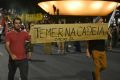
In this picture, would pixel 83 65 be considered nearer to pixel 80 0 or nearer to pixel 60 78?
pixel 60 78

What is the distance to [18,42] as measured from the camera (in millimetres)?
7680

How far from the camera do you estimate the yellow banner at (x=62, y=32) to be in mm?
7330

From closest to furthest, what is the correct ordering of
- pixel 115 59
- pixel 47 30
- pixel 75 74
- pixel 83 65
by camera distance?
pixel 47 30
pixel 75 74
pixel 83 65
pixel 115 59

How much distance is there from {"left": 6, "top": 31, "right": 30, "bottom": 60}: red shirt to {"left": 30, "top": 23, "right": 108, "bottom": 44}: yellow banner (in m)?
0.35

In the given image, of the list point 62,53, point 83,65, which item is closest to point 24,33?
point 83,65

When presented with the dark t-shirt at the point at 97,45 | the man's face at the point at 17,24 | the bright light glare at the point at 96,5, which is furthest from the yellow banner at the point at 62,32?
the bright light glare at the point at 96,5

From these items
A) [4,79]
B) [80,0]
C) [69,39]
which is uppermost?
[80,0]

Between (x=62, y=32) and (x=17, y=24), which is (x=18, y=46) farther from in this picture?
(x=62, y=32)

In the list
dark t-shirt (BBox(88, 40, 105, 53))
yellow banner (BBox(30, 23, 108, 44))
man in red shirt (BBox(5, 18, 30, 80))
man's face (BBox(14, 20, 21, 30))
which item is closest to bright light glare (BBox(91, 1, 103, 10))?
yellow banner (BBox(30, 23, 108, 44))

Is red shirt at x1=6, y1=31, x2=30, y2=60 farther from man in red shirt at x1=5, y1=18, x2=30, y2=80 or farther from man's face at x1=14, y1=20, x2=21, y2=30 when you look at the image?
man's face at x1=14, y1=20, x2=21, y2=30

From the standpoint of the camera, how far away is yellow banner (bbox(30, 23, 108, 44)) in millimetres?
7330

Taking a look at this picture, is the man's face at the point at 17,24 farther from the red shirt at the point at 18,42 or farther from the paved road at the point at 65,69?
the paved road at the point at 65,69

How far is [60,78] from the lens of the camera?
10.6 m

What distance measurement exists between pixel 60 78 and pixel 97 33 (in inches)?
118
